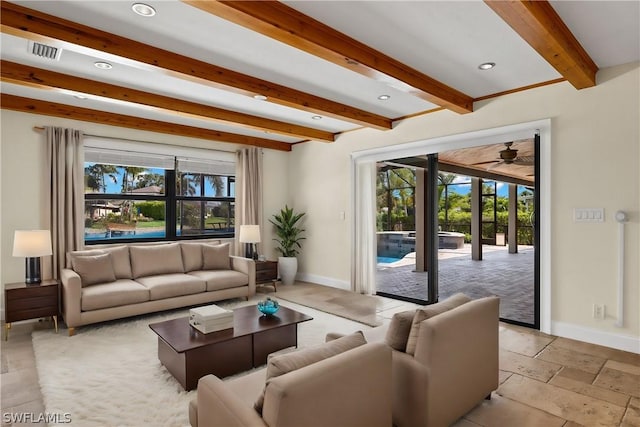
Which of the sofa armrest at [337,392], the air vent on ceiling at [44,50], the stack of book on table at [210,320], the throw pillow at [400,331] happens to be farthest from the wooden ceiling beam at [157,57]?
the sofa armrest at [337,392]

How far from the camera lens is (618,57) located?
3.27 m

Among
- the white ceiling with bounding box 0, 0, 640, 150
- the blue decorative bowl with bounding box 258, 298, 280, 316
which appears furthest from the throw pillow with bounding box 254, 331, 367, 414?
the white ceiling with bounding box 0, 0, 640, 150

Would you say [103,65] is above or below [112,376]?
above

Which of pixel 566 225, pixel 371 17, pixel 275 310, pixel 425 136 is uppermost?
pixel 371 17

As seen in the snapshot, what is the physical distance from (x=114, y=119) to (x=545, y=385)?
5646 millimetres

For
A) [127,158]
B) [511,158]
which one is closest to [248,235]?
[127,158]

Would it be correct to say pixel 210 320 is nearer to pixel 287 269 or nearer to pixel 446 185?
pixel 287 269

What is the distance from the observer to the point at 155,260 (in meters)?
4.89

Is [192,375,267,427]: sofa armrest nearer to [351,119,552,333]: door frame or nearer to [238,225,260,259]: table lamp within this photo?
[351,119,552,333]: door frame

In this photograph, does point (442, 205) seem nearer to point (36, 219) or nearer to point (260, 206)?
point (260, 206)

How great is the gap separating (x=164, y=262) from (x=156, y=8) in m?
3.37

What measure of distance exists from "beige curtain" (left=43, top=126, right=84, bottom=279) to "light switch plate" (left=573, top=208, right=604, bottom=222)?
19.1ft

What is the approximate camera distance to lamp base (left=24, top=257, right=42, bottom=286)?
13.3ft

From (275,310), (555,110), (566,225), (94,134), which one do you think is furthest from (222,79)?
(566,225)
